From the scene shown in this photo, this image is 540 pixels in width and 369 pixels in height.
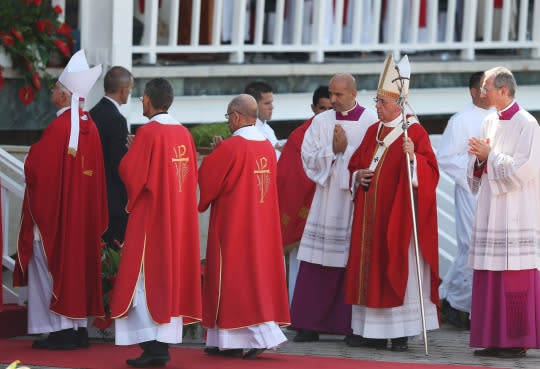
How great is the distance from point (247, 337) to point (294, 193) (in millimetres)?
2387

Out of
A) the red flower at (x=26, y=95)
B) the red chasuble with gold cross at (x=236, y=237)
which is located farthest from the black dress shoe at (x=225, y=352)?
the red flower at (x=26, y=95)

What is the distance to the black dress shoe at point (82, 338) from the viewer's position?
976 centimetres

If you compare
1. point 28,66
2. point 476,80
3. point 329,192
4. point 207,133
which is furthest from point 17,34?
point 476,80

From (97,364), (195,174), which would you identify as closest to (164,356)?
(97,364)

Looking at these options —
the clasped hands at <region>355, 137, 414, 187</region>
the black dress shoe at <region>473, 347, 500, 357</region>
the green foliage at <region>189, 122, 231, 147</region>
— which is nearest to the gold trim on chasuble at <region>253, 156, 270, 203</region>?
the clasped hands at <region>355, 137, 414, 187</region>

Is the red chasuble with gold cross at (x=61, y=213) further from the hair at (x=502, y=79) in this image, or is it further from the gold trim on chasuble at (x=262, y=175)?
the hair at (x=502, y=79)

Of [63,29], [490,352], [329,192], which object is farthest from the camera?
[63,29]

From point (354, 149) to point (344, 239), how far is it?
0.75 m

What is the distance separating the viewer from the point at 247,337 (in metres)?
9.23

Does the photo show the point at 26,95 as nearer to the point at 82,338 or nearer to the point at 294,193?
the point at 294,193

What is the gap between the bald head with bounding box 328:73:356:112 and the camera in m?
10.5

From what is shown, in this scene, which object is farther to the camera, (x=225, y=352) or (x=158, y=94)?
(x=225, y=352)

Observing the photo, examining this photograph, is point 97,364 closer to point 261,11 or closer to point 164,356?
point 164,356

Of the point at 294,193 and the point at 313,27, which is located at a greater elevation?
the point at 313,27
